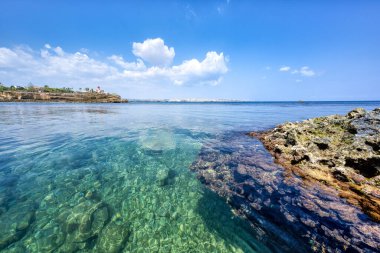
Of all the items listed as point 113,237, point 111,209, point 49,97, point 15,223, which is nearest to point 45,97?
point 49,97

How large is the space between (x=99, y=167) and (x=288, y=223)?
8648 millimetres

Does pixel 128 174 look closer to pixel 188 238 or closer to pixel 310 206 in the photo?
pixel 188 238

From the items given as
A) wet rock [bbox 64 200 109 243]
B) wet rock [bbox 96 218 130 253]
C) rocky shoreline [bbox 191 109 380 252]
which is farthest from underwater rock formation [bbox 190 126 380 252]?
wet rock [bbox 64 200 109 243]

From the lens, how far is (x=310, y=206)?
5715 millimetres

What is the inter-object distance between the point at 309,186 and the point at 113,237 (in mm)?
7621

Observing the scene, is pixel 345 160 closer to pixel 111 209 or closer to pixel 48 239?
pixel 111 209

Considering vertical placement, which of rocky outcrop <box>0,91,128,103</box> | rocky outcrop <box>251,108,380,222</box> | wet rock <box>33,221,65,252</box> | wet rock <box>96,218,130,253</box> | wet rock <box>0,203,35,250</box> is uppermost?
rocky outcrop <box>0,91,128,103</box>

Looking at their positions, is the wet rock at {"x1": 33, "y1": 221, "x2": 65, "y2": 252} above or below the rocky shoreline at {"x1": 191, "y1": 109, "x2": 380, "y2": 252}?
below

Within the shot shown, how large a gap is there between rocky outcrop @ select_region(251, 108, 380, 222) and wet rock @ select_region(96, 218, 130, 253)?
300 inches

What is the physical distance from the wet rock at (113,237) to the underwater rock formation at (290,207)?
146 inches

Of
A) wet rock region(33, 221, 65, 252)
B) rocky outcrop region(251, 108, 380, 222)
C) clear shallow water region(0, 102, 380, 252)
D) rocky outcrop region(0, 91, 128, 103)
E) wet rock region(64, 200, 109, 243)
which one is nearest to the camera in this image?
wet rock region(33, 221, 65, 252)

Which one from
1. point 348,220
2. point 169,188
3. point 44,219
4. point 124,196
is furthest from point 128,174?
point 348,220

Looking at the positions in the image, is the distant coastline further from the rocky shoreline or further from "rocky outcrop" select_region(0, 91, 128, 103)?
the rocky shoreline

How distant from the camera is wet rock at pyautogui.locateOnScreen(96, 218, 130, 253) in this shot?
443 centimetres
